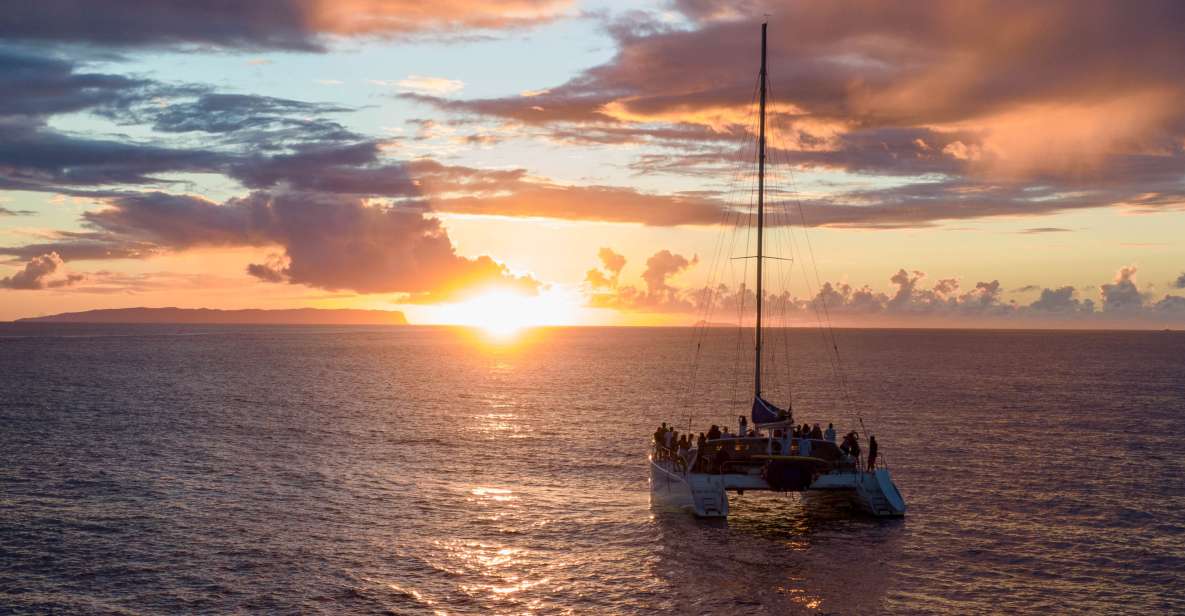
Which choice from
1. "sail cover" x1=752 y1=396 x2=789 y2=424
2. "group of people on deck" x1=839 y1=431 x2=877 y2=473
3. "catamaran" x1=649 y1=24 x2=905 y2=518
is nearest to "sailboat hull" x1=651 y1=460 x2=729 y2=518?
"catamaran" x1=649 y1=24 x2=905 y2=518

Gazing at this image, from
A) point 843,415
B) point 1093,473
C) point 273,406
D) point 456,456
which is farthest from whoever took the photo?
point 273,406

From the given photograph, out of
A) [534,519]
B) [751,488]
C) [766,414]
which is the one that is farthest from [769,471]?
[534,519]

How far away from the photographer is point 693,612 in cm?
2527

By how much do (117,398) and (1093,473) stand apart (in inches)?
3276

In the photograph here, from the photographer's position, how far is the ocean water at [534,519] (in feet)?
88.2

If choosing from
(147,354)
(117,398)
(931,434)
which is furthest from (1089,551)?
(147,354)

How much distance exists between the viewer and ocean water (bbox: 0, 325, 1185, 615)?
88.2 feet

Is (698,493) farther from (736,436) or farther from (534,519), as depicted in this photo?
(534,519)

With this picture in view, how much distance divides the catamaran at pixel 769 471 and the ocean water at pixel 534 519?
101cm

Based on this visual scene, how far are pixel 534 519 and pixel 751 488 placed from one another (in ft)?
29.4

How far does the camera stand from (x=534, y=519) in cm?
A: 3628

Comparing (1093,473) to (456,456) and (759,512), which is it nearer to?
(759,512)

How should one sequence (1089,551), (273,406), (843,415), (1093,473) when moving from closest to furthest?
(1089,551)
(1093,473)
(843,415)
(273,406)

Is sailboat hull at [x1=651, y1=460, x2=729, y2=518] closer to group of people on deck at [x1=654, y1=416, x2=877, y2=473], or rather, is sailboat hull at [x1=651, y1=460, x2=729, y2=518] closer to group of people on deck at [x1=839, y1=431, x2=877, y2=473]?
group of people on deck at [x1=654, y1=416, x2=877, y2=473]
